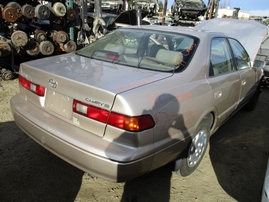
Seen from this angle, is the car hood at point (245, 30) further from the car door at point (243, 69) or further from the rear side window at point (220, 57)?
the rear side window at point (220, 57)

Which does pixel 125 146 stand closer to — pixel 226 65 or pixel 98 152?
pixel 98 152

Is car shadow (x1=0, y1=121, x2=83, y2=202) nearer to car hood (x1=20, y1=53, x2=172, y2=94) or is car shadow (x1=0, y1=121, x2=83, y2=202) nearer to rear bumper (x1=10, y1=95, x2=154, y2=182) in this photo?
rear bumper (x1=10, y1=95, x2=154, y2=182)

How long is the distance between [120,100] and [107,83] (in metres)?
0.26

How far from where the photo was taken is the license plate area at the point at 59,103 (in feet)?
6.68

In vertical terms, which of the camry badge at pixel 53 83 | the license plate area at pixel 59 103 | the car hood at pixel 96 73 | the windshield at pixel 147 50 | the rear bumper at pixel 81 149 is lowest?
the rear bumper at pixel 81 149

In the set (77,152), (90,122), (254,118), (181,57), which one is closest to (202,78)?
(181,57)

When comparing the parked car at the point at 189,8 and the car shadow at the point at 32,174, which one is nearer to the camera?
the car shadow at the point at 32,174

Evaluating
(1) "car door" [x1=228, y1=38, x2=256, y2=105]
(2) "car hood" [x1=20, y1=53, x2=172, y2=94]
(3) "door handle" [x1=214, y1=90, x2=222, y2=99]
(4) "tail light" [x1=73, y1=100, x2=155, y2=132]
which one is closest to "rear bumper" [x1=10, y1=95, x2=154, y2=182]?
(4) "tail light" [x1=73, y1=100, x2=155, y2=132]

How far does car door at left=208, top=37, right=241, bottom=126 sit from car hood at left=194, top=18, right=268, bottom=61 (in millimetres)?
3213

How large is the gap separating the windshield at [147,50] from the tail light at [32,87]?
72 cm

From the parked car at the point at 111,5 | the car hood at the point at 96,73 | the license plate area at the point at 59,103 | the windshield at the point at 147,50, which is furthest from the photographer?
the parked car at the point at 111,5

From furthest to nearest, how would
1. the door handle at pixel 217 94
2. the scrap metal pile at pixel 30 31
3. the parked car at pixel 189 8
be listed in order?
the parked car at pixel 189 8, the scrap metal pile at pixel 30 31, the door handle at pixel 217 94

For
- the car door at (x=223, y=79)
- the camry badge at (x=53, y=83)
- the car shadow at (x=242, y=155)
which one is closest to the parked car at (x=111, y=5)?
the car shadow at (x=242, y=155)

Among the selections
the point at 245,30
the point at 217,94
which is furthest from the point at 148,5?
the point at 217,94
